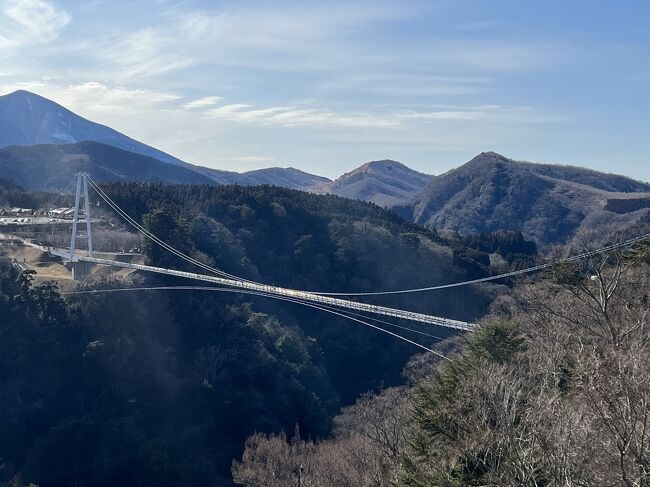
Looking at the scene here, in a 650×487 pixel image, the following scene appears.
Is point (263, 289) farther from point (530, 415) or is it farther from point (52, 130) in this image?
point (52, 130)

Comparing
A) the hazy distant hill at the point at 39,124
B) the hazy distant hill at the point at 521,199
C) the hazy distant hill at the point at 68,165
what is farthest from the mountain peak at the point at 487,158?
the hazy distant hill at the point at 39,124

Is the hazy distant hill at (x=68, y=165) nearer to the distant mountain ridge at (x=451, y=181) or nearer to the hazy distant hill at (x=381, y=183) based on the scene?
the distant mountain ridge at (x=451, y=181)

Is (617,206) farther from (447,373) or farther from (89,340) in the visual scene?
(447,373)

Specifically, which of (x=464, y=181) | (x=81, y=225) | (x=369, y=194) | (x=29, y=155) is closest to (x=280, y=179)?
(x=369, y=194)

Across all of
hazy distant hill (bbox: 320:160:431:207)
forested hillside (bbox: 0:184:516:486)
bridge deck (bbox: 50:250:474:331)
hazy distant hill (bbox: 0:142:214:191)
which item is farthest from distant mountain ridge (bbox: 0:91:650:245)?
bridge deck (bbox: 50:250:474:331)

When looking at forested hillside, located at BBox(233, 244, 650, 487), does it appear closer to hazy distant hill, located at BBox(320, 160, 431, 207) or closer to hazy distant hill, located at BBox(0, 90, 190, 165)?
hazy distant hill, located at BBox(320, 160, 431, 207)

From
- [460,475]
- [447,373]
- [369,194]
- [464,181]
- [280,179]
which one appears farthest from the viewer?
A: [280,179]
